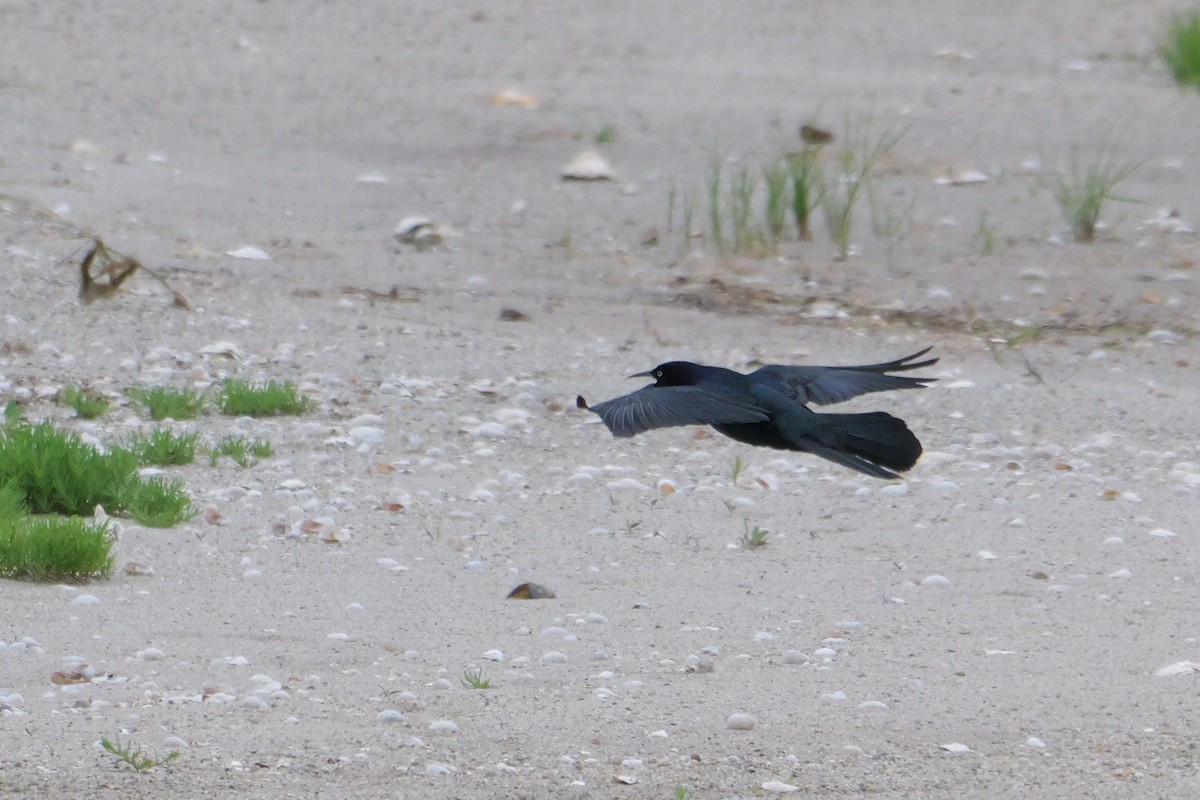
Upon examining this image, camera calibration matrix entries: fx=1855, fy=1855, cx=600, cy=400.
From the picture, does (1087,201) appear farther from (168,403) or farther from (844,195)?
(168,403)

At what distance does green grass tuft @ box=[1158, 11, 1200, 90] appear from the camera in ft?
48.4

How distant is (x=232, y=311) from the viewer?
8.74m

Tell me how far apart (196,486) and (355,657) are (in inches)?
70.6

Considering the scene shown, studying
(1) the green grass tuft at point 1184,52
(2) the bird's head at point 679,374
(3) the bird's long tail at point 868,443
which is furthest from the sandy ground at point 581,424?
(2) the bird's head at point 679,374

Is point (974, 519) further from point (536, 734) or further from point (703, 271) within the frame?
point (703, 271)

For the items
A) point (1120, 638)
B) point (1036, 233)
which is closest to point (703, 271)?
point (1036, 233)

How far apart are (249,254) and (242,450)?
11.6 feet

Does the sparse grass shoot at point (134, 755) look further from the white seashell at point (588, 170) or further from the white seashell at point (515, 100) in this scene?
the white seashell at point (515, 100)

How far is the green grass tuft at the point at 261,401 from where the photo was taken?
7.23 meters

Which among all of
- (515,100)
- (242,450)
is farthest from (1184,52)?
(242,450)

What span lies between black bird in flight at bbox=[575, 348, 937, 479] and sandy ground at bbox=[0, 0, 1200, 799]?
0.44 meters

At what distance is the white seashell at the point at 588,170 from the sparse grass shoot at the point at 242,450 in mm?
5721

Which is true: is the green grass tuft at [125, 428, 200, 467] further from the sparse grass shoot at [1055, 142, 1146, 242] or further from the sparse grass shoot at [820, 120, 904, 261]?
the sparse grass shoot at [1055, 142, 1146, 242]

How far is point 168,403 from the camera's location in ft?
23.4
